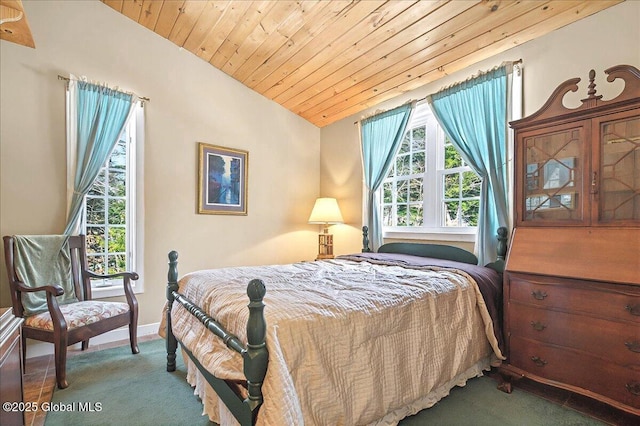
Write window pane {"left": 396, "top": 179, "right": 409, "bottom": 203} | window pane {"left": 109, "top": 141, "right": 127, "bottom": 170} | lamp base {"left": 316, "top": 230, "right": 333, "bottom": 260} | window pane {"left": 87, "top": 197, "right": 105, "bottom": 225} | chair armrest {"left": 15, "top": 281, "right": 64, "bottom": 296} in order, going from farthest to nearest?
1. lamp base {"left": 316, "top": 230, "right": 333, "bottom": 260}
2. window pane {"left": 396, "top": 179, "right": 409, "bottom": 203}
3. window pane {"left": 109, "top": 141, "right": 127, "bottom": 170}
4. window pane {"left": 87, "top": 197, "right": 105, "bottom": 225}
5. chair armrest {"left": 15, "top": 281, "right": 64, "bottom": 296}

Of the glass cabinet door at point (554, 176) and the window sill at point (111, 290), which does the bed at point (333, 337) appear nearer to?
the glass cabinet door at point (554, 176)

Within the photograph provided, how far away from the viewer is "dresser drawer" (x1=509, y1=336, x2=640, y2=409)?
161 centimetres

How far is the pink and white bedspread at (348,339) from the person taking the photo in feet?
4.21

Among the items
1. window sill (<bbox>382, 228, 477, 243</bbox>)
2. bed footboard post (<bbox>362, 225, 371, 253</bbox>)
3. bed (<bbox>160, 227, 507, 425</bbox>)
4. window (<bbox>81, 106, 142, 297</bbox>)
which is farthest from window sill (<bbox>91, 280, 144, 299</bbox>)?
window sill (<bbox>382, 228, 477, 243</bbox>)

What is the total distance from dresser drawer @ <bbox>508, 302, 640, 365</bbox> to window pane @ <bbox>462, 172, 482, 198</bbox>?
1180mm

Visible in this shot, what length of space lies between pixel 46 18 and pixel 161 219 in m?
1.99

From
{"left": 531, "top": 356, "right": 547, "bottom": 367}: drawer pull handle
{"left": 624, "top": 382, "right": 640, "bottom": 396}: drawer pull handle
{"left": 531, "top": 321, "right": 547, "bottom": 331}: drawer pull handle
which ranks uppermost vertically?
{"left": 531, "top": 321, "right": 547, "bottom": 331}: drawer pull handle

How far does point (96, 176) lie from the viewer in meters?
2.87

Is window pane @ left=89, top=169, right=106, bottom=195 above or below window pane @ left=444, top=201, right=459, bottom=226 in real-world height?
above

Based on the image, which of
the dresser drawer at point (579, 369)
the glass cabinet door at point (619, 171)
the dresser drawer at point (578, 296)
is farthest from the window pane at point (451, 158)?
the dresser drawer at point (579, 369)

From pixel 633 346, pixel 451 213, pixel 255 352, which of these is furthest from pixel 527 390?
pixel 255 352

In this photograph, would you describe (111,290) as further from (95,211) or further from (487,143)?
(487,143)

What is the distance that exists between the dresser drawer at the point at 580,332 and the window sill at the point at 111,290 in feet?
10.7

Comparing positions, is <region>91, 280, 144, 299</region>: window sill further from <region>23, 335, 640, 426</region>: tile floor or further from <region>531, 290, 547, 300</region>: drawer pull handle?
<region>531, 290, 547, 300</region>: drawer pull handle
